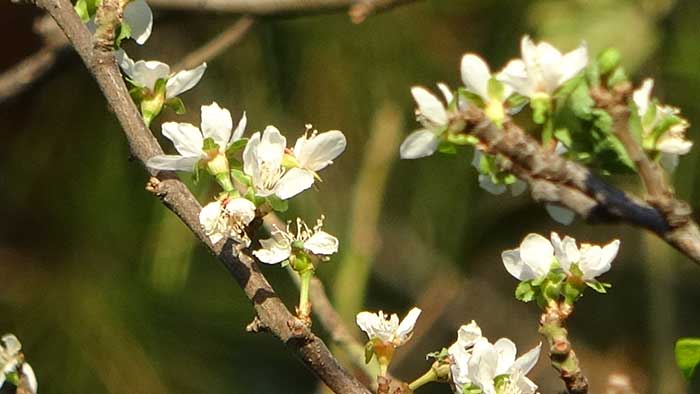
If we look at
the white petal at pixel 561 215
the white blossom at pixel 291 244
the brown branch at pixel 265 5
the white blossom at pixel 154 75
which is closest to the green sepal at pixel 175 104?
the white blossom at pixel 154 75

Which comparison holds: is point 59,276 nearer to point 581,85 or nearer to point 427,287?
point 427,287

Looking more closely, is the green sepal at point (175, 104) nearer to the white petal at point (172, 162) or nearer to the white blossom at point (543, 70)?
the white petal at point (172, 162)

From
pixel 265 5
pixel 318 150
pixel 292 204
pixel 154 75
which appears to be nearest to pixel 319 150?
pixel 318 150

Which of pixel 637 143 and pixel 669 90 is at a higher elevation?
pixel 637 143

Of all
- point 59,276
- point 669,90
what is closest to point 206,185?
point 59,276

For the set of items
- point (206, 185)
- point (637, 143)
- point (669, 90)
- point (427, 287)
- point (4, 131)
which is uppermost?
point (637, 143)

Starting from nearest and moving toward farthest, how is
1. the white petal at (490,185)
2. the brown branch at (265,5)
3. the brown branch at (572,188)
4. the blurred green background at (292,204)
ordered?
the brown branch at (572,188) < the white petal at (490,185) < the brown branch at (265,5) < the blurred green background at (292,204)
